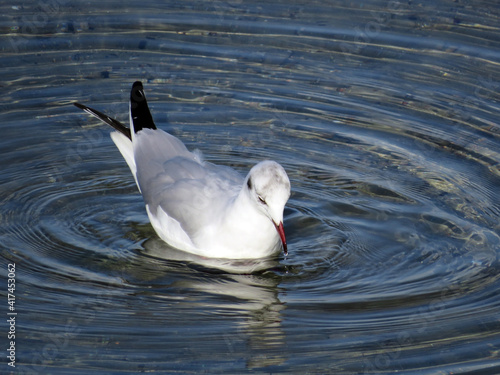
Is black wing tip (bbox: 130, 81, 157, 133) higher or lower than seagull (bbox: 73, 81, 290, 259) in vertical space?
Result: higher

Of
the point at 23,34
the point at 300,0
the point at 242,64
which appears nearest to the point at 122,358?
the point at 242,64

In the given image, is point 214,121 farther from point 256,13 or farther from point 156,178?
point 256,13

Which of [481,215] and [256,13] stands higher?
[256,13]

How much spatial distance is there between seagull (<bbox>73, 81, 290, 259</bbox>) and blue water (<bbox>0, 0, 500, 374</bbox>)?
15 cm

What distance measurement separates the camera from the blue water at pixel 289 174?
18.2ft

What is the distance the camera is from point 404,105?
9422 mm

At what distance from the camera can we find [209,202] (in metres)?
6.68

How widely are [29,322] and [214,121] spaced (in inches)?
153

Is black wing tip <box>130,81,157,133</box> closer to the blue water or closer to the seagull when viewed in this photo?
the seagull

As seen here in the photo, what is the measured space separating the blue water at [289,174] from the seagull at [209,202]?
146 mm

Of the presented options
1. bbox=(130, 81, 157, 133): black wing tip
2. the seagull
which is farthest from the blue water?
bbox=(130, 81, 157, 133): black wing tip

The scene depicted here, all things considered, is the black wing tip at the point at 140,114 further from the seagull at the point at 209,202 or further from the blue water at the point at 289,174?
the blue water at the point at 289,174

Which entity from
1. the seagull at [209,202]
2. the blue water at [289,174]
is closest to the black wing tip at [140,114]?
the seagull at [209,202]

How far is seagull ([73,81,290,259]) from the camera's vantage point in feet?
19.8
